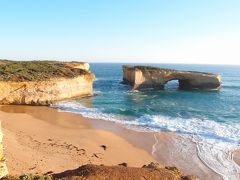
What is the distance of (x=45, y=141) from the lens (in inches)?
717

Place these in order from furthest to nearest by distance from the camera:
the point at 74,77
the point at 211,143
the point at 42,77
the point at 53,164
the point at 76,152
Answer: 1. the point at 74,77
2. the point at 42,77
3. the point at 211,143
4. the point at 76,152
5. the point at 53,164

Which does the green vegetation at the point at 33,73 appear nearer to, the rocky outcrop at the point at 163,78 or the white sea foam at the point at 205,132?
the white sea foam at the point at 205,132

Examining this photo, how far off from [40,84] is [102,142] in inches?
589

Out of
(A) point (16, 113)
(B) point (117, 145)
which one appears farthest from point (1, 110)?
(B) point (117, 145)

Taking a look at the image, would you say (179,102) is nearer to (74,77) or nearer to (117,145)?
(74,77)

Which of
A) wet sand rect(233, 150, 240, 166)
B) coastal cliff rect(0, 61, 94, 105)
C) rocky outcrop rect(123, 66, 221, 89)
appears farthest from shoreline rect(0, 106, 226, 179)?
rocky outcrop rect(123, 66, 221, 89)

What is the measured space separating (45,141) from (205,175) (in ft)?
29.4

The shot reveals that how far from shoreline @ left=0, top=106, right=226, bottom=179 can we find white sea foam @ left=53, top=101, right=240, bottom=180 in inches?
27.5

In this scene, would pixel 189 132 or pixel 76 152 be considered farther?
pixel 189 132

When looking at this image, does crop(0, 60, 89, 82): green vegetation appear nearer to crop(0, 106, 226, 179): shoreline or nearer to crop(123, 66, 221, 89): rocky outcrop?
crop(0, 106, 226, 179): shoreline

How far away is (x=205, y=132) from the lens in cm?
2186

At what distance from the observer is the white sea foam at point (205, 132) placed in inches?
631

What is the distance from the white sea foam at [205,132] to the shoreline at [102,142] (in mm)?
699

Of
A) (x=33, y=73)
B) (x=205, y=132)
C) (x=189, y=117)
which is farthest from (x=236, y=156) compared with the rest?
(x=33, y=73)
